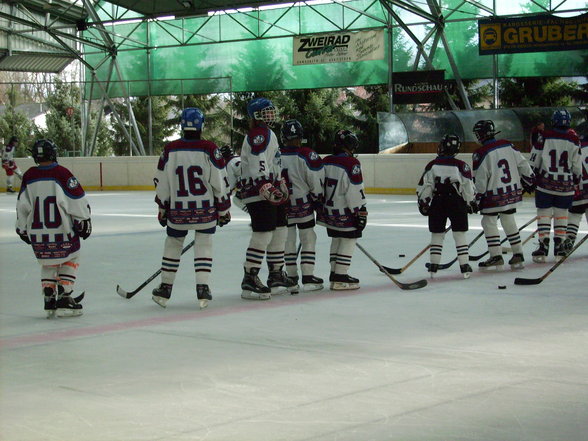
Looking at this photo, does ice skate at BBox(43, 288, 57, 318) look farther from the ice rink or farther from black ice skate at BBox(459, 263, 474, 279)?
black ice skate at BBox(459, 263, 474, 279)

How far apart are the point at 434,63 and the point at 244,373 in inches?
864

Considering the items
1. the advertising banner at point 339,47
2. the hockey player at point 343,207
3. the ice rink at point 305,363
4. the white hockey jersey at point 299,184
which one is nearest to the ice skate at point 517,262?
the ice rink at point 305,363

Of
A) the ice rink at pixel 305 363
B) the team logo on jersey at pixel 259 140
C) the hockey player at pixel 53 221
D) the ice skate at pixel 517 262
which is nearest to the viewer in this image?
the ice rink at pixel 305 363

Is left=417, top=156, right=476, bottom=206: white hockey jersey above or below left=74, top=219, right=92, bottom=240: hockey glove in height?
above

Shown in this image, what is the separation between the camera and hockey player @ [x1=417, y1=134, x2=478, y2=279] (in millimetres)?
8648

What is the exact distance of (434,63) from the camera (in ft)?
85.0

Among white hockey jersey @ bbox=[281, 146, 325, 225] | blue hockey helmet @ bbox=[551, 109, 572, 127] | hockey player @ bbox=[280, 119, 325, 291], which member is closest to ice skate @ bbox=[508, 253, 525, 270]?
blue hockey helmet @ bbox=[551, 109, 572, 127]

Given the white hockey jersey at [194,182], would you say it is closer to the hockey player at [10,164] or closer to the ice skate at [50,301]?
the ice skate at [50,301]

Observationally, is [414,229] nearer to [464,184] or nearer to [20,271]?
[464,184]

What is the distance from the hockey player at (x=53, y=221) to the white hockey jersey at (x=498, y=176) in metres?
4.08

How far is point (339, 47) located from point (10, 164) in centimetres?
945

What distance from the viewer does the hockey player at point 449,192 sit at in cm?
865

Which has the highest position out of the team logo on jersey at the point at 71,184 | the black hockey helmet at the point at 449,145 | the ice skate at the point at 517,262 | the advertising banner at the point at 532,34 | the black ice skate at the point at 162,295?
the advertising banner at the point at 532,34

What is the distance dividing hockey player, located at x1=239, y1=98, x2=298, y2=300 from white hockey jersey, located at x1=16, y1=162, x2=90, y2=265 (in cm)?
138
